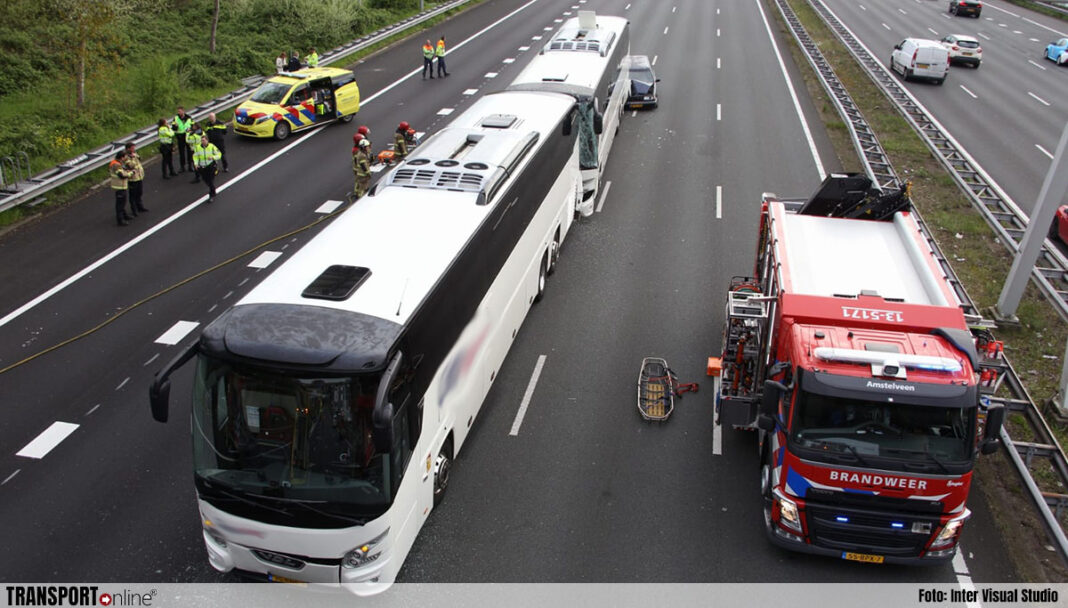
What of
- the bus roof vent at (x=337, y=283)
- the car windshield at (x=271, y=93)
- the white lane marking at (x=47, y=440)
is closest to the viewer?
the bus roof vent at (x=337, y=283)

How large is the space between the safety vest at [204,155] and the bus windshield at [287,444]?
13530 mm

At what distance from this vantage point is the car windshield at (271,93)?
25516 mm

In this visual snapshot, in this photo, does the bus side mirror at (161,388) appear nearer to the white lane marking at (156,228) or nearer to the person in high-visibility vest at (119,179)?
the white lane marking at (156,228)

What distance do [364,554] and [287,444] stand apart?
60.5 inches

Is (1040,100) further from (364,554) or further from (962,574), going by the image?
(364,554)

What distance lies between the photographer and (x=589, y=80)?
66.8 feet

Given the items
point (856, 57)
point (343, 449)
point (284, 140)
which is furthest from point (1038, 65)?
point (343, 449)

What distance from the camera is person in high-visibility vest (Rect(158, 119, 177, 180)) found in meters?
21.4

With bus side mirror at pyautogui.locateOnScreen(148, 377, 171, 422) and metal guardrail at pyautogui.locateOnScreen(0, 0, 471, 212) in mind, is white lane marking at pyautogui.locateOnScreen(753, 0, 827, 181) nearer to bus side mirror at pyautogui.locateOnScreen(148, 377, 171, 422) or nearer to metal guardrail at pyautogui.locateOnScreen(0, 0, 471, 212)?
metal guardrail at pyautogui.locateOnScreen(0, 0, 471, 212)

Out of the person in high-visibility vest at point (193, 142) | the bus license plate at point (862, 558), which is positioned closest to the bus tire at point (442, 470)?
the bus license plate at point (862, 558)

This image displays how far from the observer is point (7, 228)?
18.8 meters

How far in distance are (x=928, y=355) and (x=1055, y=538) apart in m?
2.99

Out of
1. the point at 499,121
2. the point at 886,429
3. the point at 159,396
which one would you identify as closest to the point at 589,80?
the point at 499,121

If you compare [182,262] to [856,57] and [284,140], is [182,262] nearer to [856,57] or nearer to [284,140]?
[284,140]
